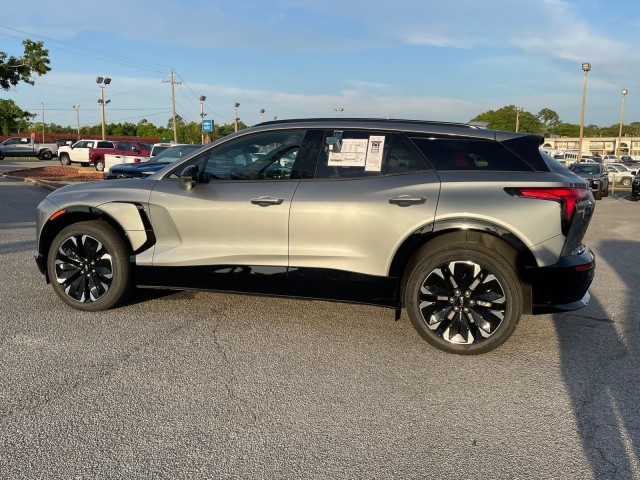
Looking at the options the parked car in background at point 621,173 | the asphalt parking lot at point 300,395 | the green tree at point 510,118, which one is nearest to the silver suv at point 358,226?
the asphalt parking lot at point 300,395

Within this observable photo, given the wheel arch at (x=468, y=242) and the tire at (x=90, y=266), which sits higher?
the wheel arch at (x=468, y=242)

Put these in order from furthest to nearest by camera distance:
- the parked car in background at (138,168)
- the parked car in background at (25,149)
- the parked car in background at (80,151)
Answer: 1. the parked car in background at (25,149)
2. the parked car in background at (80,151)
3. the parked car in background at (138,168)

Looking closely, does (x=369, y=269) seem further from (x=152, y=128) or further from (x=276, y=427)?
Answer: (x=152, y=128)

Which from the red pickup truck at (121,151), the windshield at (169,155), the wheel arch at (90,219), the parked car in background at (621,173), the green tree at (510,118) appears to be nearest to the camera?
the wheel arch at (90,219)

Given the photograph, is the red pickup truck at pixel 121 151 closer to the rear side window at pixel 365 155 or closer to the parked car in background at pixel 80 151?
the parked car in background at pixel 80 151

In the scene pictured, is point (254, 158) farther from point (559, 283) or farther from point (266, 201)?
point (559, 283)

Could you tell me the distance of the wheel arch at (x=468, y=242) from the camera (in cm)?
441

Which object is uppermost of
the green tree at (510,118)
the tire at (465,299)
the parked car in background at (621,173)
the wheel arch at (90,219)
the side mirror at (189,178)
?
the green tree at (510,118)

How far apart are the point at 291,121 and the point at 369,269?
5.06ft

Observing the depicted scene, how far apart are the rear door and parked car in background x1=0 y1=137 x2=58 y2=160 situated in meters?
49.1

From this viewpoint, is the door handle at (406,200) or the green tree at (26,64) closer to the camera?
the door handle at (406,200)

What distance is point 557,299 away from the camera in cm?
444

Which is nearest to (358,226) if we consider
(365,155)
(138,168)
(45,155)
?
(365,155)

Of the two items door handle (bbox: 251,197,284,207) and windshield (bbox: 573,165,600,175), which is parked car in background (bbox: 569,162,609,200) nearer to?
windshield (bbox: 573,165,600,175)
